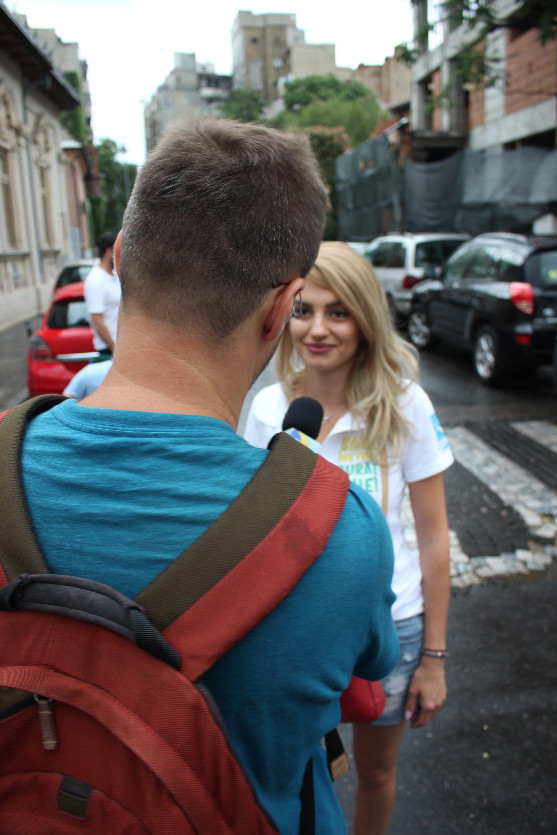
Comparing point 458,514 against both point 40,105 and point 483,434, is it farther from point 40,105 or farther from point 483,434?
point 40,105

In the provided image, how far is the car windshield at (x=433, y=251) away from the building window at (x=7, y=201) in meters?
10.2

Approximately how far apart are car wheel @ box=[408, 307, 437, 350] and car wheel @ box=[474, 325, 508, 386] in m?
2.07

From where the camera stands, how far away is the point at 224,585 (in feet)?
2.54

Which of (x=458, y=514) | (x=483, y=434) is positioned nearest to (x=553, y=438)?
(x=483, y=434)

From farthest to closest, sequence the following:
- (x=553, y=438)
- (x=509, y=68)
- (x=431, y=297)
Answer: (x=509, y=68) < (x=431, y=297) < (x=553, y=438)

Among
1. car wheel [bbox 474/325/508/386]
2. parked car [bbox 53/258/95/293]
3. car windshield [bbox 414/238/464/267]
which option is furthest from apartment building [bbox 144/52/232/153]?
car wheel [bbox 474/325/508/386]

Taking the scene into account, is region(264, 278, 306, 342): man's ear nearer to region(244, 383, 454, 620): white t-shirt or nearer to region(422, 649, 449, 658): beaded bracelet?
region(244, 383, 454, 620): white t-shirt

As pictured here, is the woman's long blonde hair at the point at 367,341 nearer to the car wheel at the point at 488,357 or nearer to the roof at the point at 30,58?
the car wheel at the point at 488,357

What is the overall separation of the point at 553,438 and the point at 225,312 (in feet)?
21.7

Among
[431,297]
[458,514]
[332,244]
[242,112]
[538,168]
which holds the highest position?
[242,112]

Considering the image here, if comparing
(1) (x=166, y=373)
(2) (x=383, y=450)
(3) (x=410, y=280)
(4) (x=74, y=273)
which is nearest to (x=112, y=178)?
(4) (x=74, y=273)

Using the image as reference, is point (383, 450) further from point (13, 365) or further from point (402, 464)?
point (13, 365)

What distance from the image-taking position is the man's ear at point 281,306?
104 cm

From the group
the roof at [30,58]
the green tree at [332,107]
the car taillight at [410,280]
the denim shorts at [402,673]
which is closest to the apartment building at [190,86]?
the green tree at [332,107]
